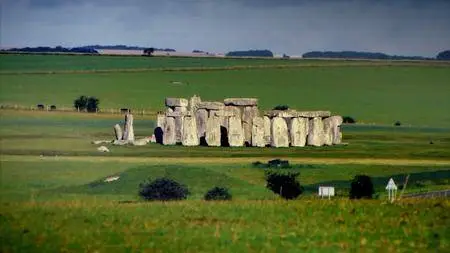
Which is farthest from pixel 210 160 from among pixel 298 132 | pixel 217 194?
pixel 217 194

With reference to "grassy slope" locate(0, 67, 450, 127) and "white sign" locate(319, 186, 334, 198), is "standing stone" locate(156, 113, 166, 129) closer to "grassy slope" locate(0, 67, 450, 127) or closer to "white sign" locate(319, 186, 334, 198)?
"grassy slope" locate(0, 67, 450, 127)

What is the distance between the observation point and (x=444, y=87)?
8956 cm

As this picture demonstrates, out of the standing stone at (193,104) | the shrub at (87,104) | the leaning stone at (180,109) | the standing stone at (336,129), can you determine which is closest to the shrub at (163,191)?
the leaning stone at (180,109)

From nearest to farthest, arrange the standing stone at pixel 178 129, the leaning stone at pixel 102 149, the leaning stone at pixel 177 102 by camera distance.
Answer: the leaning stone at pixel 102 149
the standing stone at pixel 178 129
the leaning stone at pixel 177 102

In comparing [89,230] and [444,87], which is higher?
[444,87]

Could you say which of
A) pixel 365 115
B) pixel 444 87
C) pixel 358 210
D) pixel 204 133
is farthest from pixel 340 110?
pixel 358 210

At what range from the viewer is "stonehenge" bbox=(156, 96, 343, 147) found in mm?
53781

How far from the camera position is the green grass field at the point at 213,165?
22.2 m

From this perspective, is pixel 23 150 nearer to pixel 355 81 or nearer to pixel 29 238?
pixel 29 238

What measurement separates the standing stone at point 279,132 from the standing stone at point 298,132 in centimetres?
49

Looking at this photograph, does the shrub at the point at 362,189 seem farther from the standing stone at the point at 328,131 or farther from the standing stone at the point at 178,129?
the standing stone at the point at 328,131

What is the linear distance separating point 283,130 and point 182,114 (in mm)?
5345

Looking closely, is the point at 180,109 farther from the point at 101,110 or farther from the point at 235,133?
the point at 101,110

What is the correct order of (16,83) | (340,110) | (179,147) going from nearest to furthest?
1. (179,147)
2. (16,83)
3. (340,110)
